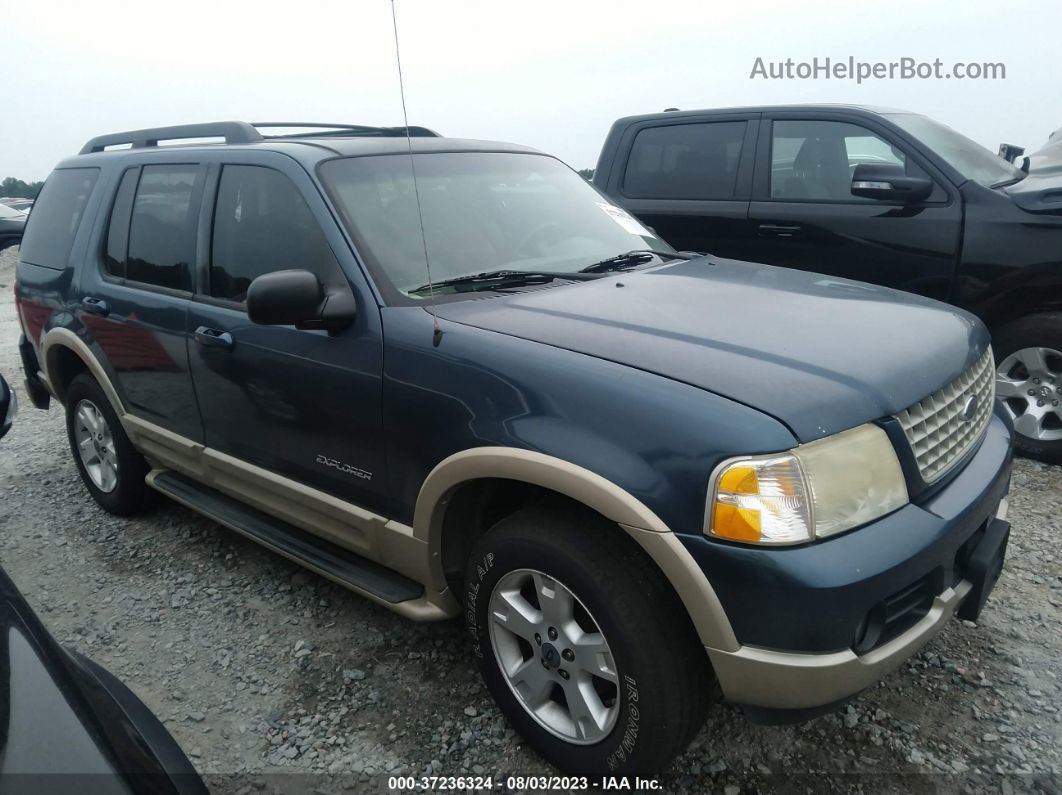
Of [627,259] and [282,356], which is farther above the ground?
[627,259]

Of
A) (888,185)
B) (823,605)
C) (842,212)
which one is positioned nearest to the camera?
(823,605)

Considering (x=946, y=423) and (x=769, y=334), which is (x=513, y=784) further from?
(x=946, y=423)

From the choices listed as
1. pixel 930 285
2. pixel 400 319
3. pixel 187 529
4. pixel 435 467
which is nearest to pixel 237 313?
pixel 400 319

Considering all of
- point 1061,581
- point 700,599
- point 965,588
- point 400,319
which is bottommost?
point 1061,581

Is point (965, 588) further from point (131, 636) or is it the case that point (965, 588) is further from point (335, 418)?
point (131, 636)

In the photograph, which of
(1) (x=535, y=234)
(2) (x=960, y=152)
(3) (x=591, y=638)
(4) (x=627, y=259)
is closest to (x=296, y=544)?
(3) (x=591, y=638)

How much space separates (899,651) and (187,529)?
3.39 metres

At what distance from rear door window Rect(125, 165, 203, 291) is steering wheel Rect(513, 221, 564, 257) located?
1.37m

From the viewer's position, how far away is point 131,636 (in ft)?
10.2

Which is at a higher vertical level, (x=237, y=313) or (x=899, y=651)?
(x=237, y=313)

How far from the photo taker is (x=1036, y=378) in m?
4.30

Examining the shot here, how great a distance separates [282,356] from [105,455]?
1.97 m

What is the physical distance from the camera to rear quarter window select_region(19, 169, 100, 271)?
4.04m

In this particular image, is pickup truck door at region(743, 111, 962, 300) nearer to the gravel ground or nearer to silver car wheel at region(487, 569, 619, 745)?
the gravel ground
